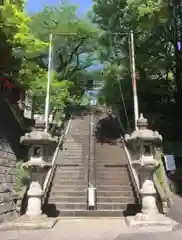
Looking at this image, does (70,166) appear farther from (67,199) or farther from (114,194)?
(114,194)

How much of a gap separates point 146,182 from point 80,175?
208 inches

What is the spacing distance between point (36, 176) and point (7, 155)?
149 inches

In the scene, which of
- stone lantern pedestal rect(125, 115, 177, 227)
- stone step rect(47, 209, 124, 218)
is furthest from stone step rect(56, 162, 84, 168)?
stone lantern pedestal rect(125, 115, 177, 227)

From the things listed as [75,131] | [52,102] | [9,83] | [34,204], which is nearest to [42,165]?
[34,204]

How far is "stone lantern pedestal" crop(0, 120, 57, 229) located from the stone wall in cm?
241

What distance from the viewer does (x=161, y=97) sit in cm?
2278

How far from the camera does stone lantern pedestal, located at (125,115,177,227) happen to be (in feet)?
31.2

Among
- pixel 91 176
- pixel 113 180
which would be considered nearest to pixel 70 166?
pixel 91 176

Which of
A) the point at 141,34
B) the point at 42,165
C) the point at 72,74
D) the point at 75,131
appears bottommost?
the point at 42,165

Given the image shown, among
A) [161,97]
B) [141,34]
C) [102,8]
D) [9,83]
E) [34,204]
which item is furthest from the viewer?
[161,97]

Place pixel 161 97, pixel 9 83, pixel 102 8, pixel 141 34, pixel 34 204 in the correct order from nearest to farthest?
pixel 34 204 < pixel 9 83 < pixel 141 34 < pixel 102 8 < pixel 161 97

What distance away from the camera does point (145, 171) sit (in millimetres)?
10289

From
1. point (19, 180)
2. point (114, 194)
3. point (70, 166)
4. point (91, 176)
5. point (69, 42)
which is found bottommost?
Answer: point (114, 194)

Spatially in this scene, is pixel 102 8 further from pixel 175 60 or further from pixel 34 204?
pixel 34 204
